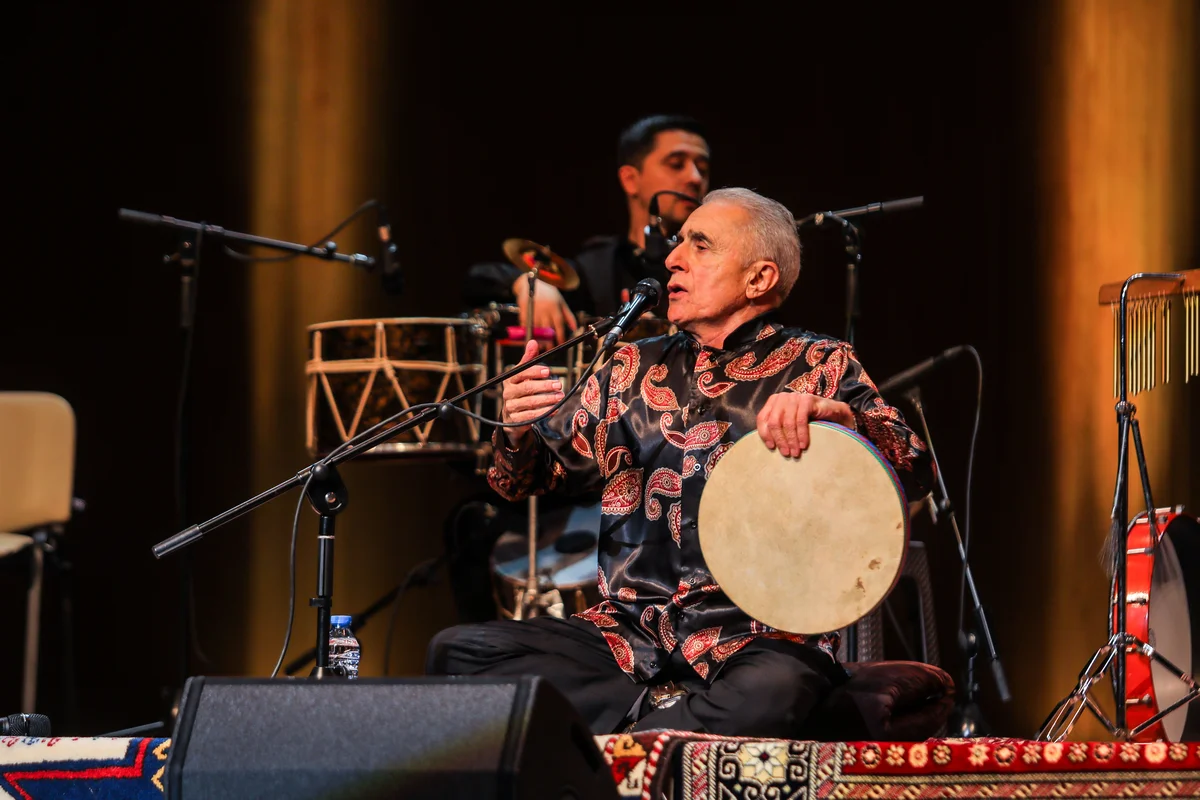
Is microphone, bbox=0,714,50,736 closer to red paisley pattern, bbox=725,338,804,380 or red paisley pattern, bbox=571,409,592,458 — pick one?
red paisley pattern, bbox=571,409,592,458

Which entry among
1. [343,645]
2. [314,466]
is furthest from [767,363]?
[343,645]

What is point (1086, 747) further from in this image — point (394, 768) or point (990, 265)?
point (990, 265)

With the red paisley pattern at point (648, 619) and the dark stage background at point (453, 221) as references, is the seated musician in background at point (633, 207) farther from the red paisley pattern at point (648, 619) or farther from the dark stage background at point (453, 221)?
the red paisley pattern at point (648, 619)

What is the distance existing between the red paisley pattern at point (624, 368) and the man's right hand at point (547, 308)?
91cm

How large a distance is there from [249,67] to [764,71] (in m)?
1.90

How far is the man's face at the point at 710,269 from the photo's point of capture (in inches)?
107

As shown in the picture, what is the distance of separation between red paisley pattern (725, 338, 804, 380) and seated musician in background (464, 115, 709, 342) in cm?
139

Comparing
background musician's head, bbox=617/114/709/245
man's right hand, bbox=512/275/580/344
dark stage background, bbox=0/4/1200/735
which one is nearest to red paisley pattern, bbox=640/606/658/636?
man's right hand, bbox=512/275/580/344

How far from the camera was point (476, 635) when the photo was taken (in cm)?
259

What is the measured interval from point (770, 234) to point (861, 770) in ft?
4.19

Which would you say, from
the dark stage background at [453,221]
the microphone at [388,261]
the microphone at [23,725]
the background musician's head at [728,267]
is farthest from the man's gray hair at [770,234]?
the dark stage background at [453,221]

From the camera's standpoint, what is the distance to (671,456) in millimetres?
2650

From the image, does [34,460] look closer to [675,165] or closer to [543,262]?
[543,262]

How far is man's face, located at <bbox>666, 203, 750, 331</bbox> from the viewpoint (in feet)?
8.91
